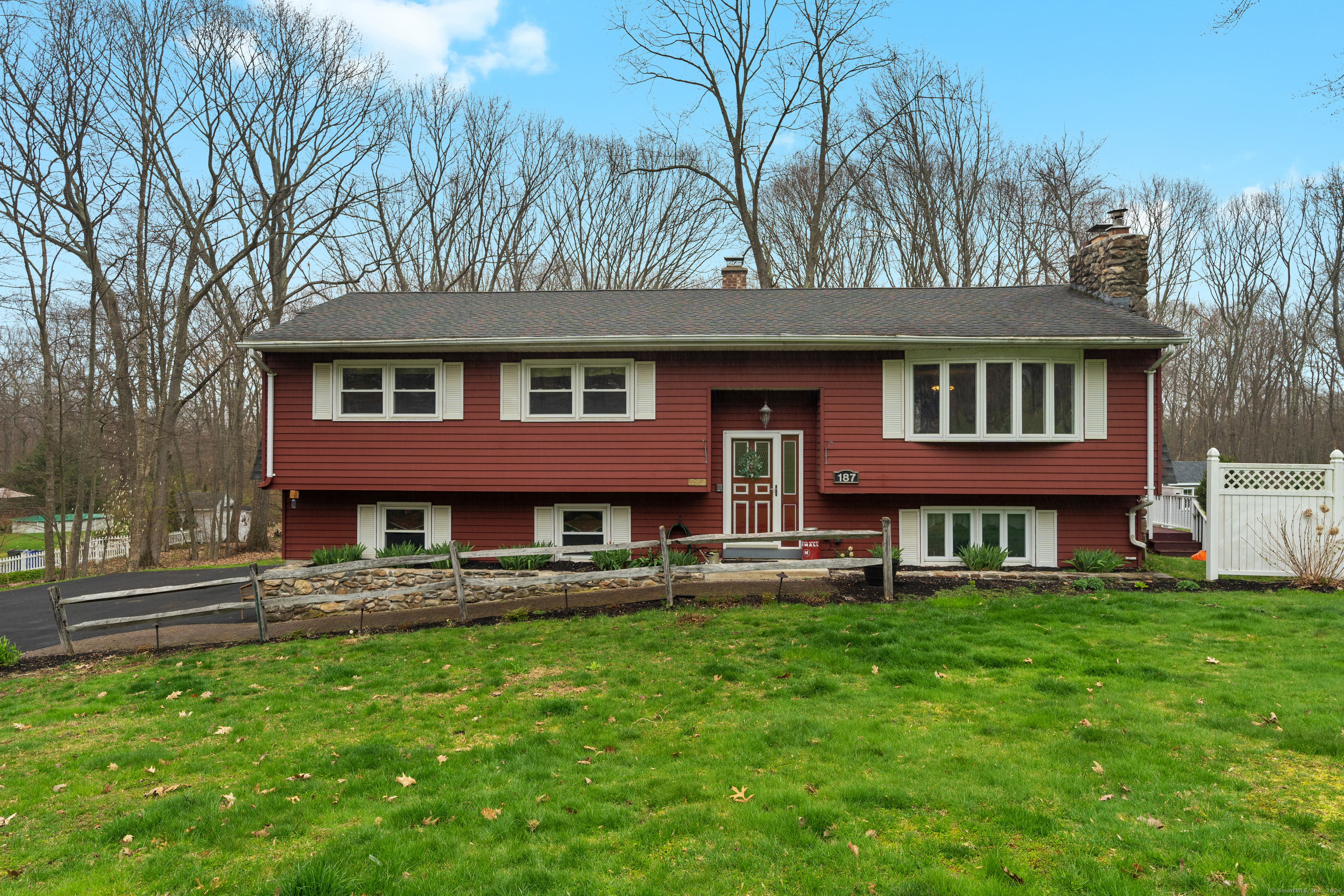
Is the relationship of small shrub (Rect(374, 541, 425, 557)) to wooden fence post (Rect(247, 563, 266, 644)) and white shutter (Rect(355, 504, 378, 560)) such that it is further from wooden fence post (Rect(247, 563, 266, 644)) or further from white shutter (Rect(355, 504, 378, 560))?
wooden fence post (Rect(247, 563, 266, 644))

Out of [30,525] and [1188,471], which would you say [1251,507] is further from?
[30,525]

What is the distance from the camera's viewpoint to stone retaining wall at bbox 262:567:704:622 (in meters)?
10.7

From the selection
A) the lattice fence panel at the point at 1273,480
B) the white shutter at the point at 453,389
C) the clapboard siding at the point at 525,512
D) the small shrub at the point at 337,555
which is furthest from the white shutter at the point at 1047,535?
the small shrub at the point at 337,555

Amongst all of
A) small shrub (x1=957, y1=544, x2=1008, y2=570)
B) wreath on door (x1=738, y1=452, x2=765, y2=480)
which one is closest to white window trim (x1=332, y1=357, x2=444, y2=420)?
wreath on door (x1=738, y1=452, x2=765, y2=480)

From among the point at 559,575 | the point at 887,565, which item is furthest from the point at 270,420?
the point at 887,565

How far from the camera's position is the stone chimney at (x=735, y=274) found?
56.7 ft

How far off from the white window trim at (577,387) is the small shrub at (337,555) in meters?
3.53

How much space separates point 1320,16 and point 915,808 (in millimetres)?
9809

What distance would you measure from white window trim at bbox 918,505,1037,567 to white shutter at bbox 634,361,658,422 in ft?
16.5

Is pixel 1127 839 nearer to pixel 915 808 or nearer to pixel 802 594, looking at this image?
pixel 915 808

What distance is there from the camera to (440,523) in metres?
13.1

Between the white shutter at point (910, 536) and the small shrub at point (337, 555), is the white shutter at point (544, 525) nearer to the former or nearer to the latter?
the small shrub at point (337, 555)

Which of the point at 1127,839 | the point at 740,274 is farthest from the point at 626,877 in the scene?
the point at 740,274

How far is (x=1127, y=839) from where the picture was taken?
3559mm
